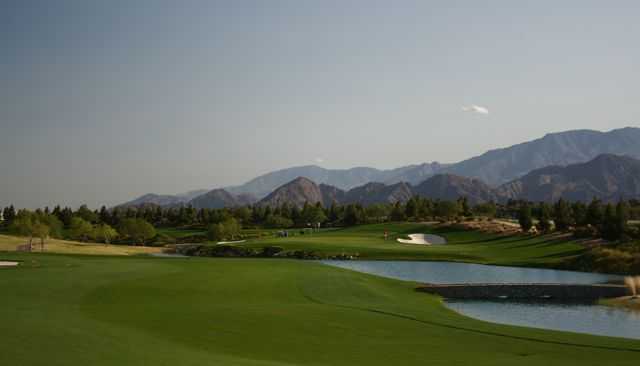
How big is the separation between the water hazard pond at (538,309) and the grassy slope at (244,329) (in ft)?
11.6

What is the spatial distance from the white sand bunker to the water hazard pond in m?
37.7

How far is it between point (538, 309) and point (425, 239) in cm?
6620

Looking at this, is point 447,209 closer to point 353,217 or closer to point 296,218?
point 353,217

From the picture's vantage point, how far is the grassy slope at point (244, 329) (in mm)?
14562

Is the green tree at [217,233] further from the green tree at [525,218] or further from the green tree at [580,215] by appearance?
the green tree at [580,215]

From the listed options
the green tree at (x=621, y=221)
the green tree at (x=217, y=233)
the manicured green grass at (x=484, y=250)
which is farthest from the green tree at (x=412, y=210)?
the green tree at (x=621, y=221)

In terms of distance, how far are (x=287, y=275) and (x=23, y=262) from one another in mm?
20066

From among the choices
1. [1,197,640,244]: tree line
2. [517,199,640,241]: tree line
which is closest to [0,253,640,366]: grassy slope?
[517,199,640,241]: tree line

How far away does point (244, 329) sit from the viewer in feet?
63.5

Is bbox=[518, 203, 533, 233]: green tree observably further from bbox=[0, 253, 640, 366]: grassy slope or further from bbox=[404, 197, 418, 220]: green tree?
bbox=[0, 253, 640, 366]: grassy slope

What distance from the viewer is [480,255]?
6725 centimetres

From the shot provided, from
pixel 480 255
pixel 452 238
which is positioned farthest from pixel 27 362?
pixel 452 238

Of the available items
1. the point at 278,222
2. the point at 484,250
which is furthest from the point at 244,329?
the point at 278,222

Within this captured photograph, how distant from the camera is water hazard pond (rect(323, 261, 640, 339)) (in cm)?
2584
